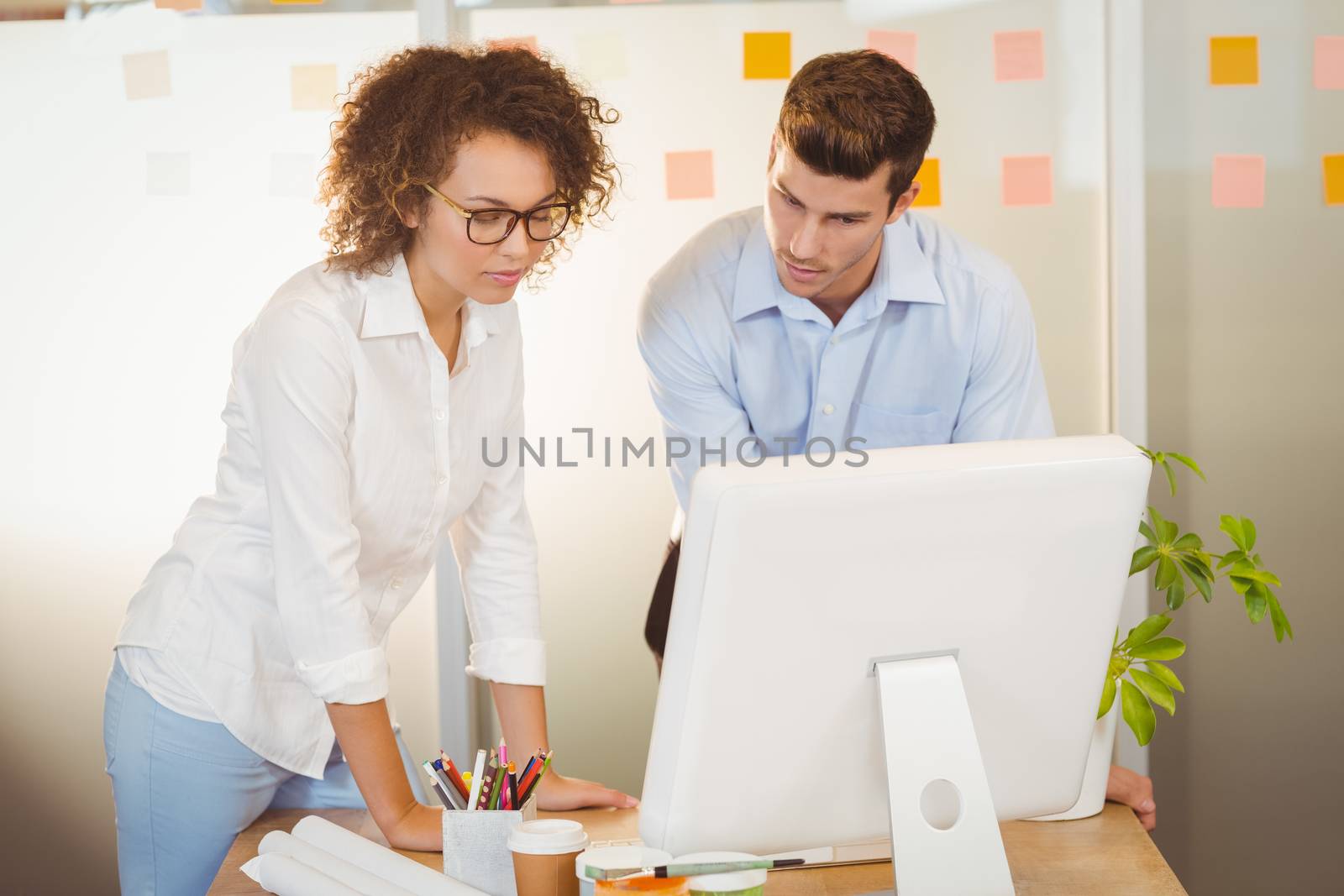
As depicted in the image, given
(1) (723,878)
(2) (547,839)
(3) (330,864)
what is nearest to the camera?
(1) (723,878)

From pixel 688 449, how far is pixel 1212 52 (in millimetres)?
1483

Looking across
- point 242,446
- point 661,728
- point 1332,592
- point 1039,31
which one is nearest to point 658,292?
point 242,446

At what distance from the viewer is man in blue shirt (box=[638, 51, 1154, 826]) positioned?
5.93 ft

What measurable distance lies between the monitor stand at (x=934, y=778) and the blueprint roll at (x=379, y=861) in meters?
0.40

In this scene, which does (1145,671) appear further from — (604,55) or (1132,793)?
(604,55)

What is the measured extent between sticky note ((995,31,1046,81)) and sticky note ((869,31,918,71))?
0.17 metres

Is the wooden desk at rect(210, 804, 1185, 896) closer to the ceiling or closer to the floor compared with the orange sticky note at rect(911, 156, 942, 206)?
closer to the floor

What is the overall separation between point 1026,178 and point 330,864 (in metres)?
1.96

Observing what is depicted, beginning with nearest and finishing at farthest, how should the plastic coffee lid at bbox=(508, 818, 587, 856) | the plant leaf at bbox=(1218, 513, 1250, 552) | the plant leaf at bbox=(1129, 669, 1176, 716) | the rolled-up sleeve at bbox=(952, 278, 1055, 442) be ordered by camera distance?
the plastic coffee lid at bbox=(508, 818, 587, 856) → the plant leaf at bbox=(1129, 669, 1176, 716) → the plant leaf at bbox=(1218, 513, 1250, 552) → the rolled-up sleeve at bbox=(952, 278, 1055, 442)

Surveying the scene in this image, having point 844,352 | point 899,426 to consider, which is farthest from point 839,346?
point 899,426

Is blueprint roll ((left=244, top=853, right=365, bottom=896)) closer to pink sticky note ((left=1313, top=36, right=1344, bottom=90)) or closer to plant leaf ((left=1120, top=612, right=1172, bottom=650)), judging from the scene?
plant leaf ((left=1120, top=612, right=1172, bottom=650))

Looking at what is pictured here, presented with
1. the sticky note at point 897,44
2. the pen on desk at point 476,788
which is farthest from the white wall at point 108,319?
the pen on desk at point 476,788

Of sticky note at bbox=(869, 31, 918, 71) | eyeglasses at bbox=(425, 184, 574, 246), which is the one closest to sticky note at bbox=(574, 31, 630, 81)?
sticky note at bbox=(869, 31, 918, 71)

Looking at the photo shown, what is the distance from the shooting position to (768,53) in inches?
98.3
